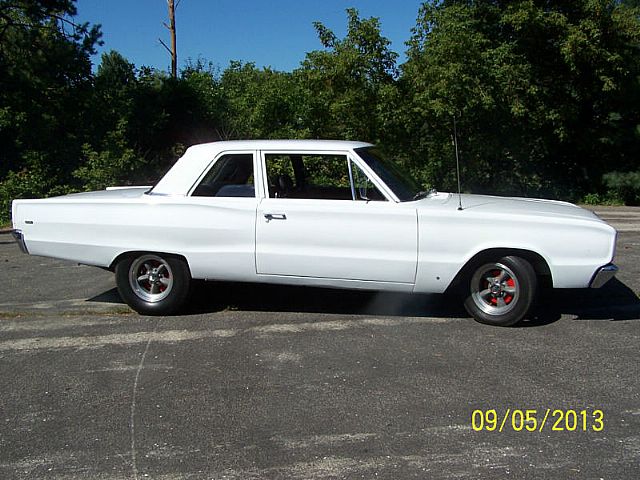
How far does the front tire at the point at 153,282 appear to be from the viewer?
21.4 feet

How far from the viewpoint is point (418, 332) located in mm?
6082

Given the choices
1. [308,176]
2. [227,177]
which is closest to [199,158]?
[227,177]

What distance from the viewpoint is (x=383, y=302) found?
711 cm

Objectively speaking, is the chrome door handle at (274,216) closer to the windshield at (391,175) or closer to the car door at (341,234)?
the car door at (341,234)

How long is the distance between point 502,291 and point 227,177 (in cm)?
273

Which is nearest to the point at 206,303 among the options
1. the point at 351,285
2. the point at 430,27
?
the point at 351,285

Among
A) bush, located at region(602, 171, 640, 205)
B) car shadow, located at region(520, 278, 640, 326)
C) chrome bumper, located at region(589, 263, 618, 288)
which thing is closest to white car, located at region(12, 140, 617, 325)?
chrome bumper, located at region(589, 263, 618, 288)

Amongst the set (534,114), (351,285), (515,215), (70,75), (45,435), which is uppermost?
(70,75)

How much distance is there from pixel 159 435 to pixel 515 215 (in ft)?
11.5

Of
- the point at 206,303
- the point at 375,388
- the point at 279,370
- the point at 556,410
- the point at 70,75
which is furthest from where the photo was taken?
the point at 70,75

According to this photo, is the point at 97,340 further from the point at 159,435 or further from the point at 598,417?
the point at 598,417

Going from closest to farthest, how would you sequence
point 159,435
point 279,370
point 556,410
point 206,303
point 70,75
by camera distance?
point 159,435, point 556,410, point 279,370, point 206,303, point 70,75

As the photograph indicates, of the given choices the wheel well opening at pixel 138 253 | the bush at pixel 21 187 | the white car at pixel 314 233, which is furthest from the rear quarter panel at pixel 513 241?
the bush at pixel 21 187
